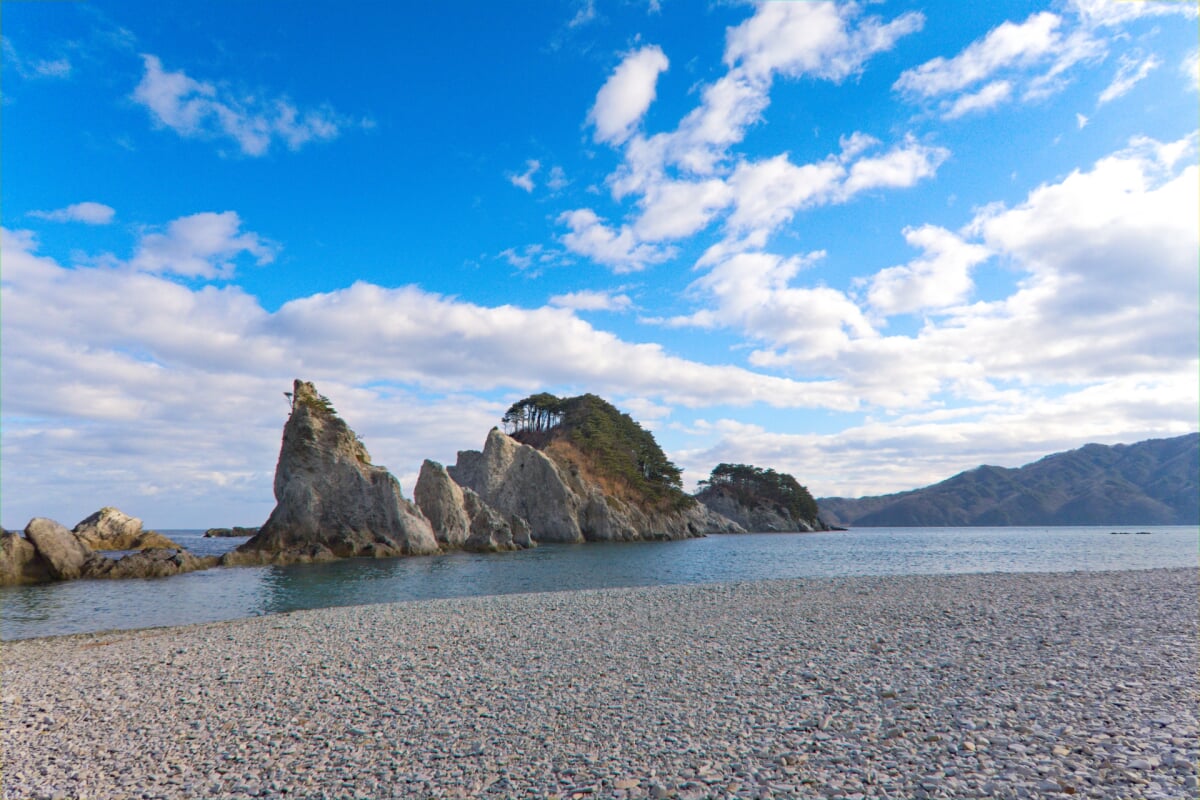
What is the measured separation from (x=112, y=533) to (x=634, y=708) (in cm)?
7310

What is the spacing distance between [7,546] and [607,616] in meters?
40.6

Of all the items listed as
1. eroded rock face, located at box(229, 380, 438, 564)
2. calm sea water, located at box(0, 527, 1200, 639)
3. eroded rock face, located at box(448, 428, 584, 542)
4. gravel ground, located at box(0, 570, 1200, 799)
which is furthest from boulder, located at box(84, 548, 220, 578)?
eroded rock face, located at box(448, 428, 584, 542)

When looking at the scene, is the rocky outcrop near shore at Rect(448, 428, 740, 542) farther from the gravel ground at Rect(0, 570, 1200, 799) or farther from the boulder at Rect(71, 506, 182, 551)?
the gravel ground at Rect(0, 570, 1200, 799)

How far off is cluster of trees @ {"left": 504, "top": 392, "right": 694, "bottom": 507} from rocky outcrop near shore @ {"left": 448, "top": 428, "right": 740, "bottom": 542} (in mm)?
10746

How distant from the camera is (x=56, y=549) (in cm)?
3681

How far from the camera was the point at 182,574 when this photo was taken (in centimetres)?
4022

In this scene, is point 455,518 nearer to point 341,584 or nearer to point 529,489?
point 529,489

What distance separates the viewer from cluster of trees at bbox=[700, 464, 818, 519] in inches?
6535

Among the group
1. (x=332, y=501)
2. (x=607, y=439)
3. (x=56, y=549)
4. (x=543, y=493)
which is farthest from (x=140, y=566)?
(x=607, y=439)

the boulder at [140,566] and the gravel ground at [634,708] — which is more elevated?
the gravel ground at [634,708]

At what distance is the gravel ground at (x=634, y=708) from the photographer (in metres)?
6.84

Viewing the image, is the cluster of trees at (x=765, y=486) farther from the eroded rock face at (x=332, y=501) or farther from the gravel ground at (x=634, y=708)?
the gravel ground at (x=634, y=708)

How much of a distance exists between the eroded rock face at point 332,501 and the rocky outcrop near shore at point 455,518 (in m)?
5.59

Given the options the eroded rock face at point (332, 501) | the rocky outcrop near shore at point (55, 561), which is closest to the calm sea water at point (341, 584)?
the rocky outcrop near shore at point (55, 561)
